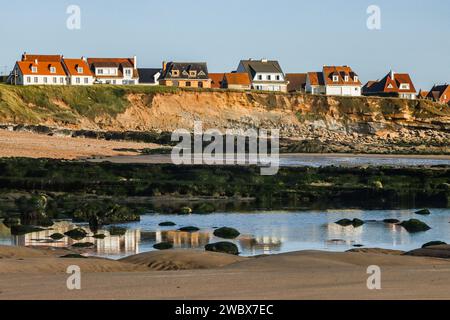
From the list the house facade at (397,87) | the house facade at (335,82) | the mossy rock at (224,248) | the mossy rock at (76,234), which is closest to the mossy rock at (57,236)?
the mossy rock at (76,234)

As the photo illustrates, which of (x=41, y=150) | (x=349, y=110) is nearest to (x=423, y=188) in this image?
(x=41, y=150)

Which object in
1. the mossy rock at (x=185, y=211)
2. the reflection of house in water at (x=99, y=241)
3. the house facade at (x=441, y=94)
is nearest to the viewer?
the reflection of house in water at (x=99, y=241)

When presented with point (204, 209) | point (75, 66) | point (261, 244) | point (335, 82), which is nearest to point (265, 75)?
point (335, 82)

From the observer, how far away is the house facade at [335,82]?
124 metres

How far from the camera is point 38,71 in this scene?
103688mm

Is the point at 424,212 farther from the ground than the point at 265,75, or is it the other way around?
the point at 265,75

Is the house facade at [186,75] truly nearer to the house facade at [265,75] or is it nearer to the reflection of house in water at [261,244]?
the house facade at [265,75]

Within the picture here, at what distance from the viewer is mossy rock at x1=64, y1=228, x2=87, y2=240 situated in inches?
962

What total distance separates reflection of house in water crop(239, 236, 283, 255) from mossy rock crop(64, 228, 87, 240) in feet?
15.2

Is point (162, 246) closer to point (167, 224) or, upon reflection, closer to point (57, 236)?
point (57, 236)

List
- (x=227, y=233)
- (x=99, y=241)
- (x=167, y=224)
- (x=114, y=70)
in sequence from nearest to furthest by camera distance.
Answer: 1. (x=99, y=241)
2. (x=227, y=233)
3. (x=167, y=224)
4. (x=114, y=70)

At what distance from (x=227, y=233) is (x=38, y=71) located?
82309mm

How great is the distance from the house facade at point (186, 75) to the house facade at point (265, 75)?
798 cm

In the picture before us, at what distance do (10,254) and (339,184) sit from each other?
25449mm
